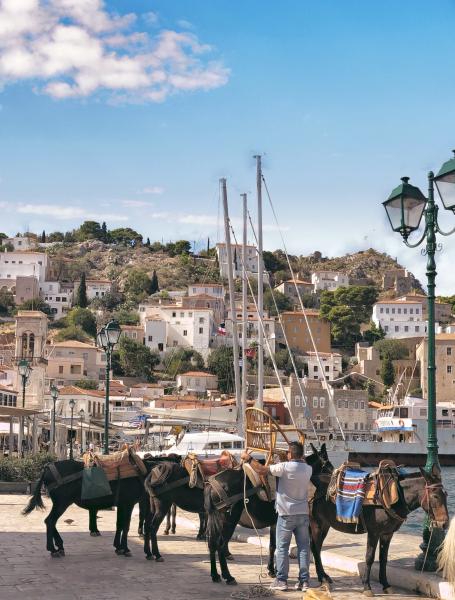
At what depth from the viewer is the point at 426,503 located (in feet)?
31.2

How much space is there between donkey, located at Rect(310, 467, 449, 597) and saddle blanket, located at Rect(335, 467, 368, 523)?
12cm

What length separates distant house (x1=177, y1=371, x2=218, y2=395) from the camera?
109 meters

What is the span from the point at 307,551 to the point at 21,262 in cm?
15693

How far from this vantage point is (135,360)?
118500mm

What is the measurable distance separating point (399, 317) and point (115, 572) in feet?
442

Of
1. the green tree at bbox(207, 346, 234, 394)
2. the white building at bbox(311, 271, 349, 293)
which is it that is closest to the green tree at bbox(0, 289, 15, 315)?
the green tree at bbox(207, 346, 234, 394)

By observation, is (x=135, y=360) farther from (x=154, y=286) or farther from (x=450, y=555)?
(x=450, y=555)

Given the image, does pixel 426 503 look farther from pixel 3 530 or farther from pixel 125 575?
pixel 3 530

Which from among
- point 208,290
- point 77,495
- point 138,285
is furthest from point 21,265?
point 77,495

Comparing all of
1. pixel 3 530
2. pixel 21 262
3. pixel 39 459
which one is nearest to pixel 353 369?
pixel 21 262

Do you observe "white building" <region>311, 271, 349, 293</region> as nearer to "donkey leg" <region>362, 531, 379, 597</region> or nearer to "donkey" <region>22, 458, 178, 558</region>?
"donkey" <region>22, 458, 178, 558</region>

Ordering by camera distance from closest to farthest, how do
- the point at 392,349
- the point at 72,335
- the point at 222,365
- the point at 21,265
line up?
the point at 222,365, the point at 392,349, the point at 72,335, the point at 21,265

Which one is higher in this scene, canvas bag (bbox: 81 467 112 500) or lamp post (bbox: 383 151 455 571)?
lamp post (bbox: 383 151 455 571)

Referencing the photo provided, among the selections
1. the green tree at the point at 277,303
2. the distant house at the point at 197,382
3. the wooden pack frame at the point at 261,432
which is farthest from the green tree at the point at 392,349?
the wooden pack frame at the point at 261,432
